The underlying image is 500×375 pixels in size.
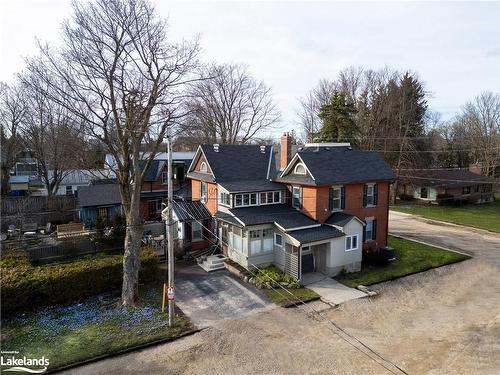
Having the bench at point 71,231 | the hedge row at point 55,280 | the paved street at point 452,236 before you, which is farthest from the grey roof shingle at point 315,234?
the bench at point 71,231

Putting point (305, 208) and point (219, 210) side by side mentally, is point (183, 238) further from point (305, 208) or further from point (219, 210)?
point (305, 208)

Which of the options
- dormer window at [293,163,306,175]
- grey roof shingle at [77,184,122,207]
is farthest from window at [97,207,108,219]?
dormer window at [293,163,306,175]

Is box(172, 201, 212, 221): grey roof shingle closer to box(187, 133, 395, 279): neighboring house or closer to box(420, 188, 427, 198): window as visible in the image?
box(187, 133, 395, 279): neighboring house

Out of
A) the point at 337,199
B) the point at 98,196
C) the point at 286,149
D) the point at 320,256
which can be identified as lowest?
the point at 320,256

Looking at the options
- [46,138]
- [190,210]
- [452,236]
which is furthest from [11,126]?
[452,236]

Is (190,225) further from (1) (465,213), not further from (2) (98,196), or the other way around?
(1) (465,213)

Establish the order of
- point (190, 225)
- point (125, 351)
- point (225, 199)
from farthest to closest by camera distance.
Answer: point (190, 225) < point (225, 199) < point (125, 351)

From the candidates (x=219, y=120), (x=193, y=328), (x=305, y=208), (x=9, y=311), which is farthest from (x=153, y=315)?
(x=219, y=120)
